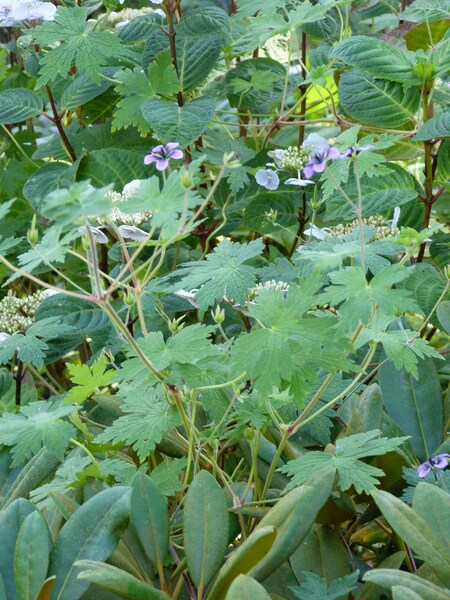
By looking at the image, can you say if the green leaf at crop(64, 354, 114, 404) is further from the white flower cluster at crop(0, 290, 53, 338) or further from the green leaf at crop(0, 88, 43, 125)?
the green leaf at crop(0, 88, 43, 125)

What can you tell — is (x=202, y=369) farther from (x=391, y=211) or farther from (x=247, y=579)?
(x=391, y=211)

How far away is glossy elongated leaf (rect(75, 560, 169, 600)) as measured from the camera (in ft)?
2.27

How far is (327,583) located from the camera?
86 centimetres

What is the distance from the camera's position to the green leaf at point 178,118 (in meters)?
1.34

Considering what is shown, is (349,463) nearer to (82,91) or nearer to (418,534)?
(418,534)

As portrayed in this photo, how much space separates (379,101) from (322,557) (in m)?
0.84

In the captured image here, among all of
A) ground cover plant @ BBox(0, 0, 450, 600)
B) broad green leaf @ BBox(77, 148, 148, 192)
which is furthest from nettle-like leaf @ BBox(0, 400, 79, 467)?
broad green leaf @ BBox(77, 148, 148, 192)

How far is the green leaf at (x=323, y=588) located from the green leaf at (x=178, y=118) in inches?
29.3

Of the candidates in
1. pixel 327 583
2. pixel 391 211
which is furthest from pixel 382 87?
pixel 327 583

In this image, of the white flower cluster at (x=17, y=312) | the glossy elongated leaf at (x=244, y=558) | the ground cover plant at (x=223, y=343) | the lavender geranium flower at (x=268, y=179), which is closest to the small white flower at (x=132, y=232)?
the ground cover plant at (x=223, y=343)

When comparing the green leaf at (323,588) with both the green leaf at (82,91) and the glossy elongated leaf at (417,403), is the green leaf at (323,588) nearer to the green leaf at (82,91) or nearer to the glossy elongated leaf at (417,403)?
the glossy elongated leaf at (417,403)

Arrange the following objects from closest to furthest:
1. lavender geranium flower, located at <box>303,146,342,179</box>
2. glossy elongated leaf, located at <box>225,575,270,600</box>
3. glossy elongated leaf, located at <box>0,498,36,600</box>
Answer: glossy elongated leaf, located at <box>225,575,270,600</box>, glossy elongated leaf, located at <box>0,498,36,600</box>, lavender geranium flower, located at <box>303,146,342,179</box>

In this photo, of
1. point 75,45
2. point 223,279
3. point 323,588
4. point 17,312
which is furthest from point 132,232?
point 323,588

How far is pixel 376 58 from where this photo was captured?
1390 millimetres
